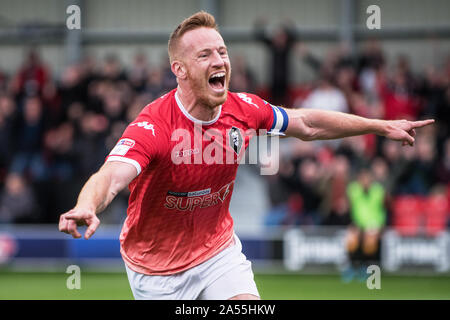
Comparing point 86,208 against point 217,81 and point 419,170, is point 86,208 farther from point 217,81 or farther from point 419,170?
point 419,170

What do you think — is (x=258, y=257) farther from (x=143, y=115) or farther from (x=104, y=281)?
(x=143, y=115)

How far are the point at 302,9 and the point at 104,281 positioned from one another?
35.6 feet

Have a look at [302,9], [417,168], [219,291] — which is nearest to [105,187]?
[219,291]

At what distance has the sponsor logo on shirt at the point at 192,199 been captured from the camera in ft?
18.2

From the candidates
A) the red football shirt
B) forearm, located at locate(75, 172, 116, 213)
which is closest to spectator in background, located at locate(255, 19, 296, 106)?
the red football shirt

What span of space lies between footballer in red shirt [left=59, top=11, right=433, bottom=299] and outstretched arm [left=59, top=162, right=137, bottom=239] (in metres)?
0.43

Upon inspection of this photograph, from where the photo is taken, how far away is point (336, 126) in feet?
20.2

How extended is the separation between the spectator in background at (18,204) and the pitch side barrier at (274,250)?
0.90 feet

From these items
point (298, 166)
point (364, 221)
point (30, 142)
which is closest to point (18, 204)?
point (30, 142)

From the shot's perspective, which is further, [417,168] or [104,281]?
[417,168]

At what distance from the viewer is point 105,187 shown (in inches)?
181

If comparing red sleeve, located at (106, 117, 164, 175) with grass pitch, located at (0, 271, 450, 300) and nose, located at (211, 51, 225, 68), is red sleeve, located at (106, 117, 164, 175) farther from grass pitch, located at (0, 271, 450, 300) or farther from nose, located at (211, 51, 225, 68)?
grass pitch, located at (0, 271, 450, 300)

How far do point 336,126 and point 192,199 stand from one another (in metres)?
1.39

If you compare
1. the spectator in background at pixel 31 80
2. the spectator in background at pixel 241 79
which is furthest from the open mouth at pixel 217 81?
the spectator in background at pixel 31 80
